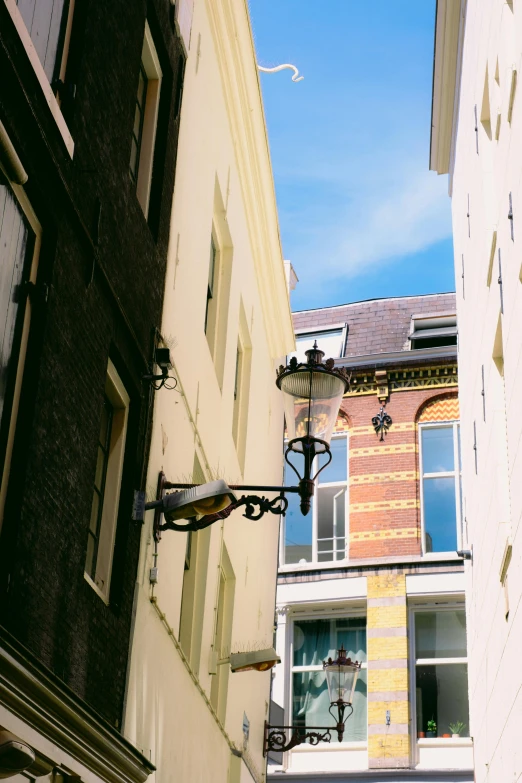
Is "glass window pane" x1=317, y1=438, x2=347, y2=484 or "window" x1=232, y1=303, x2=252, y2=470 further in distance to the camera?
"glass window pane" x1=317, y1=438, x2=347, y2=484

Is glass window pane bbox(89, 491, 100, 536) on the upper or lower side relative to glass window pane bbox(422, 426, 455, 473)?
lower

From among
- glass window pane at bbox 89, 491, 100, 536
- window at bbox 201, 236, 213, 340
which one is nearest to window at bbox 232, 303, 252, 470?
window at bbox 201, 236, 213, 340

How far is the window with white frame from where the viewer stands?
23.5 meters

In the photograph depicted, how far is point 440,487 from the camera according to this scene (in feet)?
84.2

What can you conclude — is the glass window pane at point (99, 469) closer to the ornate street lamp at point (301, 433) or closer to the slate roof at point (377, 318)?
the ornate street lamp at point (301, 433)

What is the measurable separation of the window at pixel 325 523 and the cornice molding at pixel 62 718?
751 inches

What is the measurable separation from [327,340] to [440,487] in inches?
248

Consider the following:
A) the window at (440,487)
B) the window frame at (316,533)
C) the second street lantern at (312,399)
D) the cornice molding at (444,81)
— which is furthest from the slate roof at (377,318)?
the second street lantern at (312,399)

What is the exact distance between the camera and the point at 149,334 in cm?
843

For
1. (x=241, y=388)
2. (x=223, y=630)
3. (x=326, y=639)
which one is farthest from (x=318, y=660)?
(x=223, y=630)

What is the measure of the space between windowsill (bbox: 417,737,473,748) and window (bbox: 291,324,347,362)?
10583 mm

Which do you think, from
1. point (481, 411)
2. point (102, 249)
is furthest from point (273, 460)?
point (102, 249)

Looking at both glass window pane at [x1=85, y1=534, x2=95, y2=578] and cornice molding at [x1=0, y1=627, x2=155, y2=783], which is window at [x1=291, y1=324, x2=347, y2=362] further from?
cornice molding at [x1=0, y1=627, x2=155, y2=783]

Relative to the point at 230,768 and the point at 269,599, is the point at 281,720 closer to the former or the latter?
the point at 269,599
